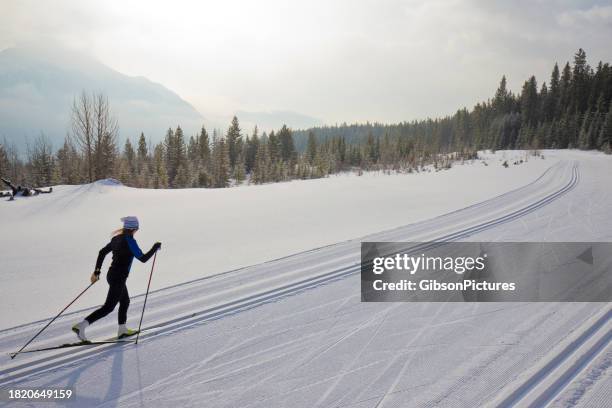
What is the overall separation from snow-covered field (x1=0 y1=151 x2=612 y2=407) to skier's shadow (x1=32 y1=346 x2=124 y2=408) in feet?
0.05

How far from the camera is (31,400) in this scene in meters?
3.50

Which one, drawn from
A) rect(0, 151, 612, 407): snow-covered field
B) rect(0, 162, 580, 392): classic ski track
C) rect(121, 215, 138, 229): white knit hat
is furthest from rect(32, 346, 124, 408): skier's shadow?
rect(121, 215, 138, 229): white knit hat

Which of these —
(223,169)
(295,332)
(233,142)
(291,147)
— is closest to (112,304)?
(295,332)

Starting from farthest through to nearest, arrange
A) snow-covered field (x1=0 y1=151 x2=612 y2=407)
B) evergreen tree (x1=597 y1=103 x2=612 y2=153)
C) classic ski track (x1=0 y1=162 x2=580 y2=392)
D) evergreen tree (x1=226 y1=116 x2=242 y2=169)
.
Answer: evergreen tree (x1=226 y1=116 x2=242 y2=169) < evergreen tree (x1=597 y1=103 x2=612 y2=153) < classic ski track (x1=0 y1=162 x2=580 y2=392) < snow-covered field (x1=0 y1=151 x2=612 y2=407)

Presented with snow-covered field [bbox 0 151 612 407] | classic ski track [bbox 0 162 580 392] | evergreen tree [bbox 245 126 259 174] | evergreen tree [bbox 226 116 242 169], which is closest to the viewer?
snow-covered field [bbox 0 151 612 407]

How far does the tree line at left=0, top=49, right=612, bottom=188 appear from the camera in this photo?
44094 millimetres

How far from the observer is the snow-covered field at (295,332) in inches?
142

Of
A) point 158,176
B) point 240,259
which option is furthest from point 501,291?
point 158,176

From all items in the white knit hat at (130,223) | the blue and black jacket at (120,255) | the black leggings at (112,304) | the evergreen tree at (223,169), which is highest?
the evergreen tree at (223,169)

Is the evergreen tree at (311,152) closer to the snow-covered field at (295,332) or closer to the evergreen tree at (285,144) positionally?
the evergreen tree at (285,144)

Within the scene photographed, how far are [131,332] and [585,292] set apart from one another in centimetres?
778

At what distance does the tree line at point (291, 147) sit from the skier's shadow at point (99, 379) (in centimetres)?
2765

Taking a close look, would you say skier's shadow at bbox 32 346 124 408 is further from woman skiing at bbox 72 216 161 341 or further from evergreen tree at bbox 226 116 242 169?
evergreen tree at bbox 226 116 242 169

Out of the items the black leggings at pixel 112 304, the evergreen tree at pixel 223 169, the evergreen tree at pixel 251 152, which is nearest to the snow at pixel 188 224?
the black leggings at pixel 112 304
